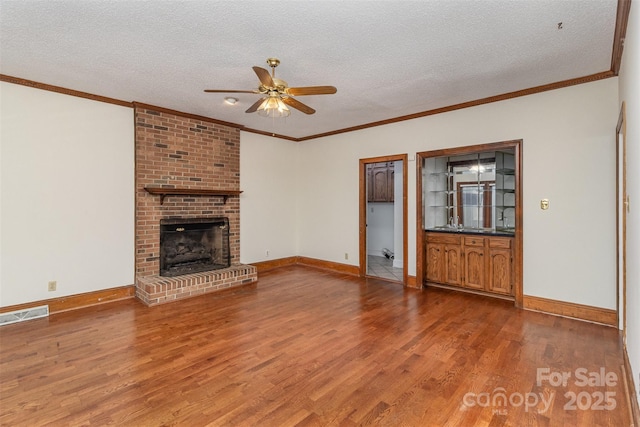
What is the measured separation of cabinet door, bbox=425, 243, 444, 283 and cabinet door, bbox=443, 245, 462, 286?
0.08 meters

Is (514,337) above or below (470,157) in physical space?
below

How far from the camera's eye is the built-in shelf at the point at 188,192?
4.38m

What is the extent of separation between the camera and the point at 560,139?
3.53 meters

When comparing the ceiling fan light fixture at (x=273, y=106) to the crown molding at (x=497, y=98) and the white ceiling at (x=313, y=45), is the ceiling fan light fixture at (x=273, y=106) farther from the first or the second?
the crown molding at (x=497, y=98)

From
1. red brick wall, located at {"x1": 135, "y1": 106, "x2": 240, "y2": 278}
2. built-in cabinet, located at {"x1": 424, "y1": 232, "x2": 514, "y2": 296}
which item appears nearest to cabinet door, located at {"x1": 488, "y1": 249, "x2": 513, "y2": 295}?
built-in cabinet, located at {"x1": 424, "y1": 232, "x2": 514, "y2": 296}

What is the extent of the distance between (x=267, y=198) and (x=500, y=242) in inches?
160

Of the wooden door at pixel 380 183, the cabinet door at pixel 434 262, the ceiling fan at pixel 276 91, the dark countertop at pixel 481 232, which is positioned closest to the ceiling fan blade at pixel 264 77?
the ceiling fan at pixel 276 91

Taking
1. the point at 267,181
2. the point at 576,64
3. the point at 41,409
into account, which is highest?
the point at 576,64

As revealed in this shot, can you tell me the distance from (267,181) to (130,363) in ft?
13.4

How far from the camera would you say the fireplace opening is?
467cm

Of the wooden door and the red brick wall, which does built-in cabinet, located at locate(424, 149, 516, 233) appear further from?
the red brick wall

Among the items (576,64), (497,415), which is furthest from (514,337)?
(576,64)

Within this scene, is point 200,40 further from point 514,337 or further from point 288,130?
point 514,337

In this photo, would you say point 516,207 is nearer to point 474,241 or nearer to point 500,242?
point 500,242
